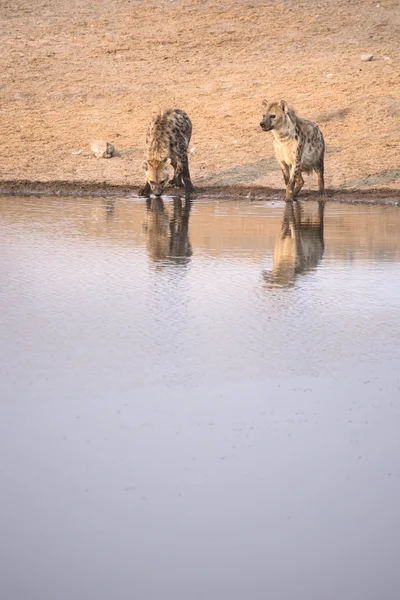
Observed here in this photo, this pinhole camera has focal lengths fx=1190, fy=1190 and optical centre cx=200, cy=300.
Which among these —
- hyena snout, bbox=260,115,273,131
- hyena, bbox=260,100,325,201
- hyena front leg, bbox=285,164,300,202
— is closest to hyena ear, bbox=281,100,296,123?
hyena, bbox=260,100,325,201

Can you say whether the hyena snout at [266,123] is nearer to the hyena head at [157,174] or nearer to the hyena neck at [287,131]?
the hyena neck at [287,131]

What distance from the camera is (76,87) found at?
67.1 feet

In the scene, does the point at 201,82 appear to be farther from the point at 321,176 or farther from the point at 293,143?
the point at 293,143

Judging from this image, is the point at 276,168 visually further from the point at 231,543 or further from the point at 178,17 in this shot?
the point at 231,543

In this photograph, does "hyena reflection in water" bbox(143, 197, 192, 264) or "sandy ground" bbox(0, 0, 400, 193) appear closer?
"hyena reflection in water" bbox(143, 197, 192, 264)

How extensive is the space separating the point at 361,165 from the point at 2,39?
10868 mm

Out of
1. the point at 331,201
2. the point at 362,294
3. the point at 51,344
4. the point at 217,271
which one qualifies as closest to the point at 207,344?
the point at 51,344

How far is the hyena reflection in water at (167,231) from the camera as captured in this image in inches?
338

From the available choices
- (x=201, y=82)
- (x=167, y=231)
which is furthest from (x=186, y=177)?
(x=201, y=82)

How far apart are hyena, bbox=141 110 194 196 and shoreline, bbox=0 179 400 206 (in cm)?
22

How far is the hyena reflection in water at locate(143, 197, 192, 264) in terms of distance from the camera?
8.59 m

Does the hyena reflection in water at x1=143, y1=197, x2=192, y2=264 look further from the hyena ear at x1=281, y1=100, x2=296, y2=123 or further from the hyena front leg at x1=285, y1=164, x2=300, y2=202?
the hyena ear at x1=281, y1=100, x2=296, y2=123

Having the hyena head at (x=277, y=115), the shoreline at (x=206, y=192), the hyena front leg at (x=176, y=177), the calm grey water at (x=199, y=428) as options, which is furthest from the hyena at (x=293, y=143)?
the calm grey water at (x=199, y=428)

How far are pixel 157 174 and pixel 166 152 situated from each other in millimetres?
343
